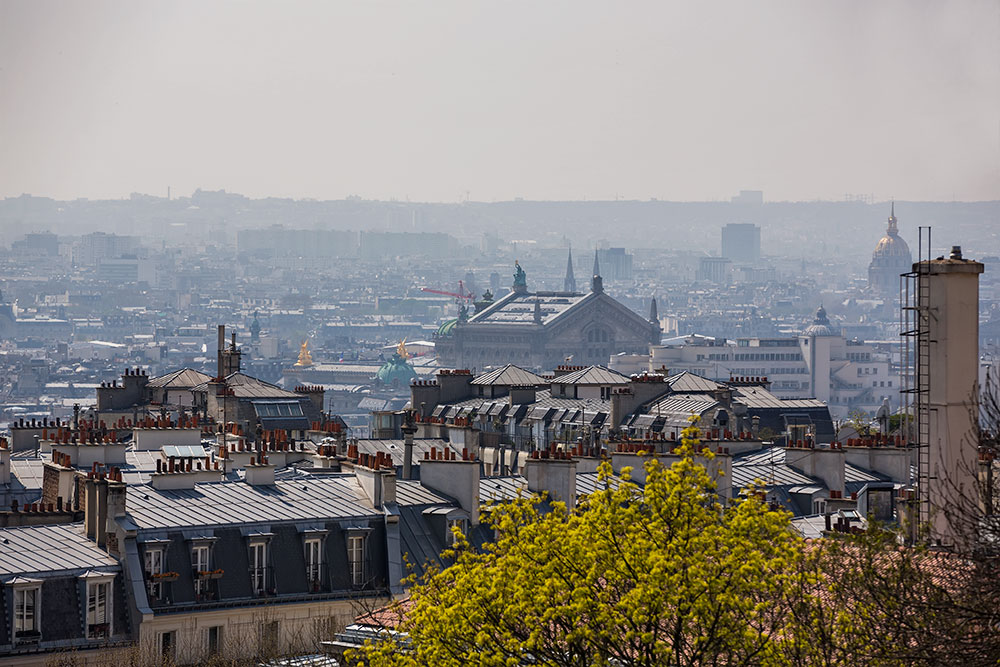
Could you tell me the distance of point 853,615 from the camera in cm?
2002

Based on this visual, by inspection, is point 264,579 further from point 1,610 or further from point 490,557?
point 490,557

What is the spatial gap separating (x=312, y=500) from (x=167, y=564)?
Result: 9.91ft

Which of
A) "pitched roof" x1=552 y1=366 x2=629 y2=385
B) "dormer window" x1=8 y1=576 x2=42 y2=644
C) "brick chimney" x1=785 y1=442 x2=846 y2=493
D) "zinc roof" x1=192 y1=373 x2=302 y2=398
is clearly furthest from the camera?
"pitched roof" x1=552 y1=366 x2=629 y2=385

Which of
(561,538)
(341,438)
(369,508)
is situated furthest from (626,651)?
(341,438)

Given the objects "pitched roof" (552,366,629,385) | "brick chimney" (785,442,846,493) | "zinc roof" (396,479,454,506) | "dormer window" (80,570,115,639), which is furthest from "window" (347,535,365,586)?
"pitched roof" (552,366,629,385)

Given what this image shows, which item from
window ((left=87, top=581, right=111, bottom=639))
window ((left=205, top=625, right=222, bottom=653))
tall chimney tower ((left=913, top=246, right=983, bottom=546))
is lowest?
window ((left=205, top=625, right=222, bottom=653))

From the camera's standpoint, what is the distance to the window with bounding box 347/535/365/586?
1187 inches

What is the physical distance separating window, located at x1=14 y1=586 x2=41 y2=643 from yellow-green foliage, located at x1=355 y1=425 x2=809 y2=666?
6.46m

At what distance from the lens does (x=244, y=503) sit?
3084 centimetres

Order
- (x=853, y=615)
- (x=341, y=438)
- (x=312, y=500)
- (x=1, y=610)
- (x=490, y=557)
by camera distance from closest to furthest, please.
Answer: (x=853, y=615) < (x=490, y=557) < (x=1, y=610) < (x=312, y=500) < (x=341, y=438)

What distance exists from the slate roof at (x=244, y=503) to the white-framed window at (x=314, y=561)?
1.27 ft

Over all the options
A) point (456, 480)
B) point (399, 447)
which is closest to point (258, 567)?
point (456, 480)

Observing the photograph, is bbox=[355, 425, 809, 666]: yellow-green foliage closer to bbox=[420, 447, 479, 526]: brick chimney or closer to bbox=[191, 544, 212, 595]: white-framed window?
bbox=[191, 544, 212, 595]: white-framed window

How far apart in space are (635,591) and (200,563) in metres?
10.5
